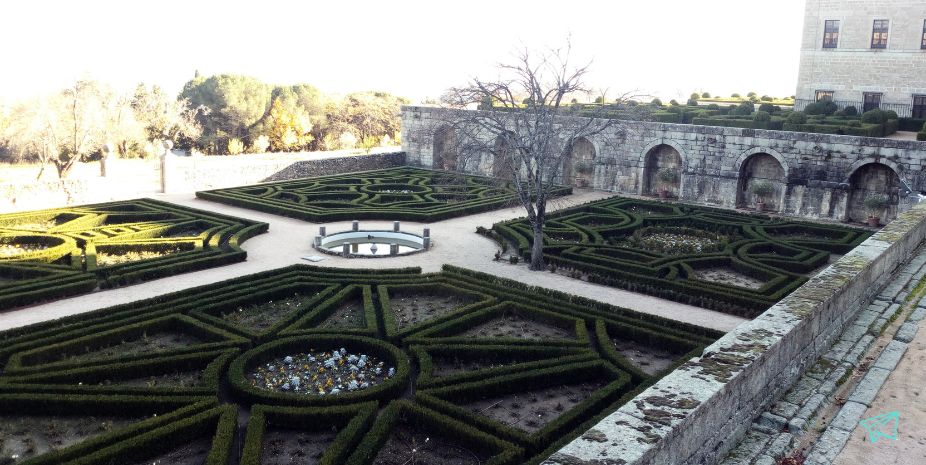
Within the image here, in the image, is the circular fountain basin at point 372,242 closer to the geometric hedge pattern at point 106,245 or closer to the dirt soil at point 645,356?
the geometric hedge pattern at point 106,245

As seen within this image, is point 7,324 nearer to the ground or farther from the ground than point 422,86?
nearer to the ground

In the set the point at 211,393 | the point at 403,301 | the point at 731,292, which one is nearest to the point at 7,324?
Result: the point at 211,393

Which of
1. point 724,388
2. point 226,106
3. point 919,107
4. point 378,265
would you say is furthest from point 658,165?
point 226,106

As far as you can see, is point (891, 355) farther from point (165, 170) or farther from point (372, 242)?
point (165, 170)

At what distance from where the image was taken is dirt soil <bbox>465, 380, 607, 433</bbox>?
11.0 metres

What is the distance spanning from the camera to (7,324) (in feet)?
47.6

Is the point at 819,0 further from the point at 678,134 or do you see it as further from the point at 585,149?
the point at 585,149

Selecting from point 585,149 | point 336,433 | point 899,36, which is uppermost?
point 899,36

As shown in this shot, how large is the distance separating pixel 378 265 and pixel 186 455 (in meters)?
10.3

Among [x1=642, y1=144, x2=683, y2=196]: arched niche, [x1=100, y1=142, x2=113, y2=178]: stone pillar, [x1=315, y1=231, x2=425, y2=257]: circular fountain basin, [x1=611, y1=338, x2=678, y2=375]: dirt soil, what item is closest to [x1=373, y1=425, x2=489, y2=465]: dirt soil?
[x1=611, y1=338, x2=678, y2=375]: dirt soil

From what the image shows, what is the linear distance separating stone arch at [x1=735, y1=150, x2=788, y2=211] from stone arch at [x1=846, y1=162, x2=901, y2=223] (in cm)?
243

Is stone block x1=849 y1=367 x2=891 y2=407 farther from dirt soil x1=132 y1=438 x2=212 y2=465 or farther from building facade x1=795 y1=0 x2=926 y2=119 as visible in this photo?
building facade x1=795 y1=0 x2=926 y2=119

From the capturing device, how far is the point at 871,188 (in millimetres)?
27328

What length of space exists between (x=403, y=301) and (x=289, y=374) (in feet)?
15.4
